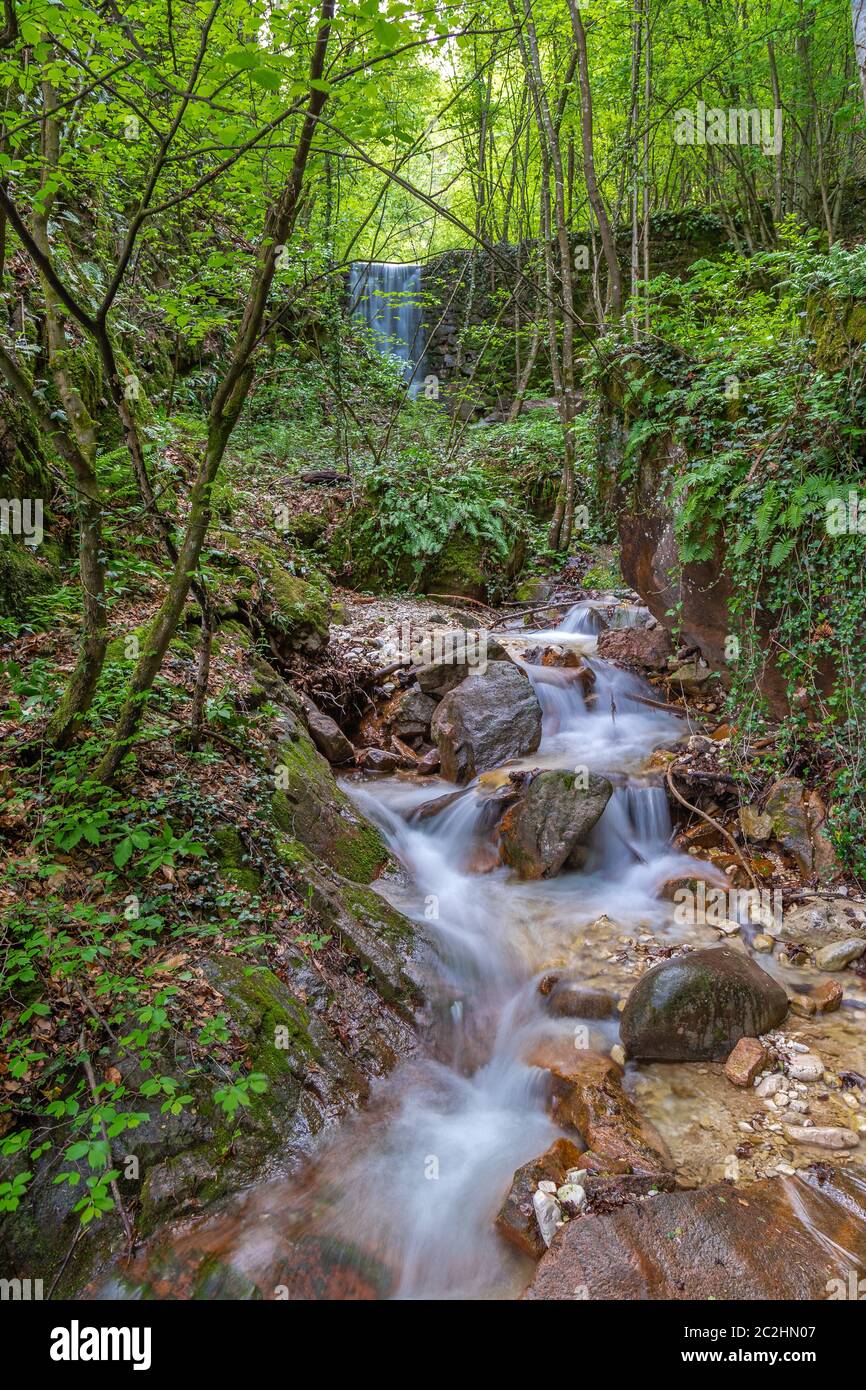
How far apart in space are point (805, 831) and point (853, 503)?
261 cm

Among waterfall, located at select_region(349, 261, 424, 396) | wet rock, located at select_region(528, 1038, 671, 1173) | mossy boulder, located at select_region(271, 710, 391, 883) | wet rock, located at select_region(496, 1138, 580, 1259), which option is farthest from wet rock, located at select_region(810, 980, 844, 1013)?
waterfall, located at select_region(349, 261, 424, 396)

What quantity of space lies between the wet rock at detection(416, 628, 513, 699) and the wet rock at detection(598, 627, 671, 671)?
4.98 feet

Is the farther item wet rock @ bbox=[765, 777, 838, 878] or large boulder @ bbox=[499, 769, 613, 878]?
large boulder @ bbox=[499, 769, 613, 878]

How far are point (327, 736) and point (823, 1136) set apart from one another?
5185 mm

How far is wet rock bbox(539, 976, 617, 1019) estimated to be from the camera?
457cm

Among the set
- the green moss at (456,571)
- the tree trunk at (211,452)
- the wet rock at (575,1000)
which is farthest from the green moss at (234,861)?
the green moss at (456,571)

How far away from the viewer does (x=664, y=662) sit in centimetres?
860

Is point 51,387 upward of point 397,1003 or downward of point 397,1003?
upward

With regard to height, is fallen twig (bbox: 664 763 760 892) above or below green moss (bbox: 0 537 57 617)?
below

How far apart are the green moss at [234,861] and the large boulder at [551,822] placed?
111 inches

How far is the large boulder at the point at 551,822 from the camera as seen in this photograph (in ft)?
20.3

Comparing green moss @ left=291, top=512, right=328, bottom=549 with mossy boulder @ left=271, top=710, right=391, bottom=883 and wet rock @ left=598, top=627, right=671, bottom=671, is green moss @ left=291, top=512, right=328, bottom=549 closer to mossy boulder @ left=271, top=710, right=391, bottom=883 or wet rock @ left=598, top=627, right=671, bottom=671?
wet rock @ left=598, top=627, right=671, bottom=671
